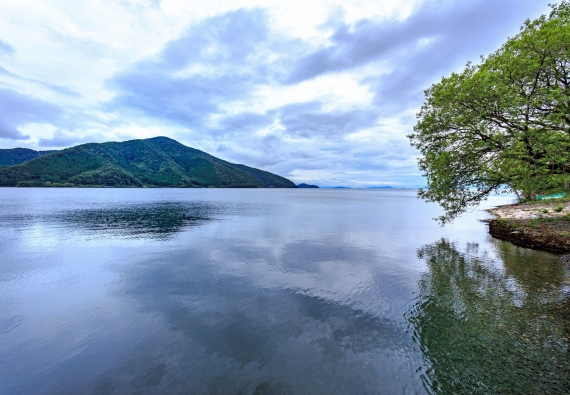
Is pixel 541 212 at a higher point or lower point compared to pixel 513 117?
lower

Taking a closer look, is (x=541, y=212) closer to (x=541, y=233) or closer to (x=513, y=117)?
(x=541, y=233)

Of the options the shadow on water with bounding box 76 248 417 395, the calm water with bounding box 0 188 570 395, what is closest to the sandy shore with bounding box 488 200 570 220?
the calm water with bounding box 0 188 570 395

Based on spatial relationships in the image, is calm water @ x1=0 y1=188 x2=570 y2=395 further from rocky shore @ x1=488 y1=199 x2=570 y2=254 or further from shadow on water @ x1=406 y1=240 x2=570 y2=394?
rocky shore @ x1=488 y1=199 x2=570 y2=254

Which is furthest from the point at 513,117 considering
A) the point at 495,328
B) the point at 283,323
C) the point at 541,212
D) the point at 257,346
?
the point at 541,212

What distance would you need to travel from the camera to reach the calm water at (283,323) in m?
9.15

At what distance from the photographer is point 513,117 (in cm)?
2045

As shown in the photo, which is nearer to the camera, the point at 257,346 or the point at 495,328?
the point at 257,346

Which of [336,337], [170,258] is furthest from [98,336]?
[170,258]

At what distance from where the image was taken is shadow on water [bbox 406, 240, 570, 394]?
875cm

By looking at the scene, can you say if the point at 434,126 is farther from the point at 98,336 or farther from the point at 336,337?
the point at 98,336

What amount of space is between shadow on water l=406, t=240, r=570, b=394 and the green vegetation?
26.1 ft

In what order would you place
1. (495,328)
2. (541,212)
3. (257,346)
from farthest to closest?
(541,212)
(495,328)
(257,346)

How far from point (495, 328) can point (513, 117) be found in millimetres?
17627

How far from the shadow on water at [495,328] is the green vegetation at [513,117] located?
7.94 m
